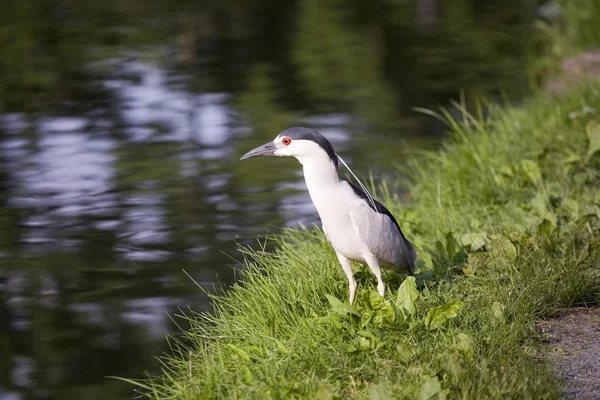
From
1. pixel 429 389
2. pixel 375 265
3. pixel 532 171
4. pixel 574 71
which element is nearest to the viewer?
pixel 429 389

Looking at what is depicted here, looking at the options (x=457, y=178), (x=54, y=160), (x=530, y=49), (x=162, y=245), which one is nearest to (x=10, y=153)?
A: (x=54, y=160)

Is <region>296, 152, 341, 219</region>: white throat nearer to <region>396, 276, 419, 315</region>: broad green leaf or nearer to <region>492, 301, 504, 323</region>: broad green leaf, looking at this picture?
<region>396, 276, 419, 315</region>: broad green leaf

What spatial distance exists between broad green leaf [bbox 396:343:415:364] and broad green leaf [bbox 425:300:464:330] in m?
0.25

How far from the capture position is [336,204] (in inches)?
154

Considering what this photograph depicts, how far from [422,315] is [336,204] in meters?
0.61

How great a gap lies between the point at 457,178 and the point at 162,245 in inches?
80.4

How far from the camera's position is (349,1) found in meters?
15.4

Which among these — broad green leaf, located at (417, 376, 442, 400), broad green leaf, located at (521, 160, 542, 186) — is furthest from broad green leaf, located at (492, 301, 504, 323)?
broad green leaf, located at (521, 160, 542, 186)

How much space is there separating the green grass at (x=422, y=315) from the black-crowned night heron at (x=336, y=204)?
0.77 ft

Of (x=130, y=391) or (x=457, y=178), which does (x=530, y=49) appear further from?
(x=130, y=391)

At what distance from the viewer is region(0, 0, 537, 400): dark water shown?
206 inches

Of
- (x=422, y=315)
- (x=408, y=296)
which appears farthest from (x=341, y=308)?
(x=422, y=315)

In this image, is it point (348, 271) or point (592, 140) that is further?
point (592, 140)

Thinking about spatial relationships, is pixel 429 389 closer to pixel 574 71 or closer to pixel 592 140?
pixel 592 140
